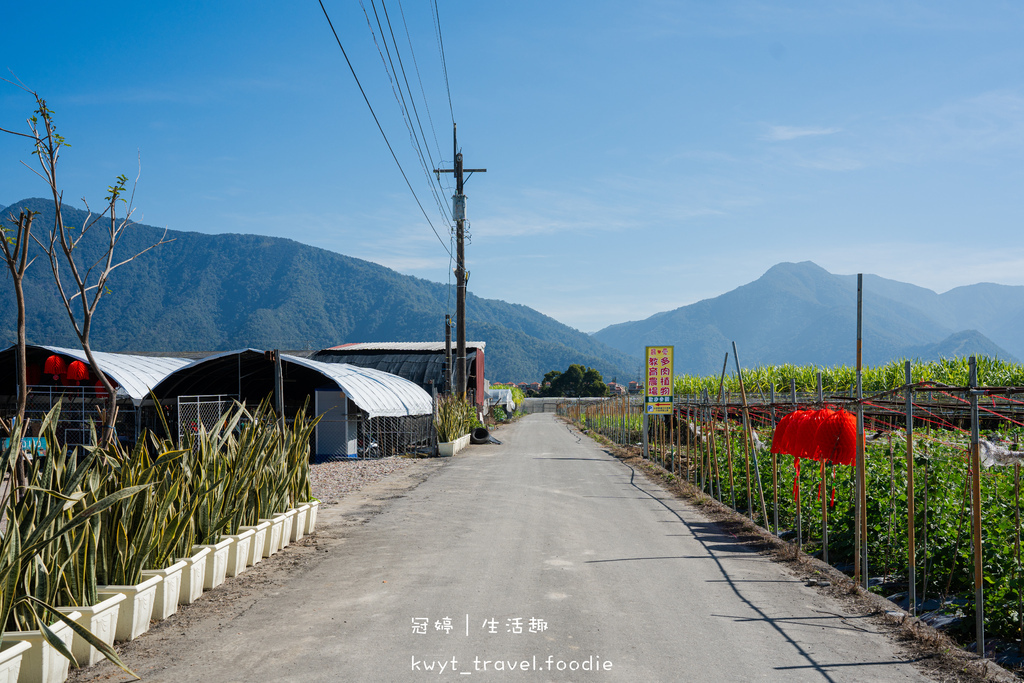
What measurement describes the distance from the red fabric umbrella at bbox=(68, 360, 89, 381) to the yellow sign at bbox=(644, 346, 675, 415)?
644 inches

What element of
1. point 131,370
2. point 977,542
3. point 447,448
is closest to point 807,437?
point 977,542

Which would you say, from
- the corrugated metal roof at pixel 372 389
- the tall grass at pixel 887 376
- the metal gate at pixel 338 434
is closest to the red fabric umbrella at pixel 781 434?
the tall grass at pixel 887 376

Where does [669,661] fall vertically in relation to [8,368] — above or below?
below

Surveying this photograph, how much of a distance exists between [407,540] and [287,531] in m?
1.41

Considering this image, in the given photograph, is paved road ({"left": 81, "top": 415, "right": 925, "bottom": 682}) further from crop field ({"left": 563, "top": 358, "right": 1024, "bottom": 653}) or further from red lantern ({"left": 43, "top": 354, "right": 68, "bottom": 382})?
red lantern ({"left": 43, "top": 354, "right": 68, "bottom": 382})

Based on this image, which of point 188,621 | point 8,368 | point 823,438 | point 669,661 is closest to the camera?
point 669,661

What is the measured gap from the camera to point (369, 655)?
459 cm

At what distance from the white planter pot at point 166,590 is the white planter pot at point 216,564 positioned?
1.94ft

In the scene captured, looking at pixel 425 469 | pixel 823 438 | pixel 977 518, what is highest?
pixel 823 438

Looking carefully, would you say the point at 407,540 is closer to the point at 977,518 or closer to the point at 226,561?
the point at 226,561

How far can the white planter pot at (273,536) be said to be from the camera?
754 centimetres

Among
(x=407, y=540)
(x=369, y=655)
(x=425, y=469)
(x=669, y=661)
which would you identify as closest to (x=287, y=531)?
(x=407, y=540)

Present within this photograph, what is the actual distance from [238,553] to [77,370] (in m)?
16.9

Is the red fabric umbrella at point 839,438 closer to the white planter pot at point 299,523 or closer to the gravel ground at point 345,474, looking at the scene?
the white planter pot at point 299,523
